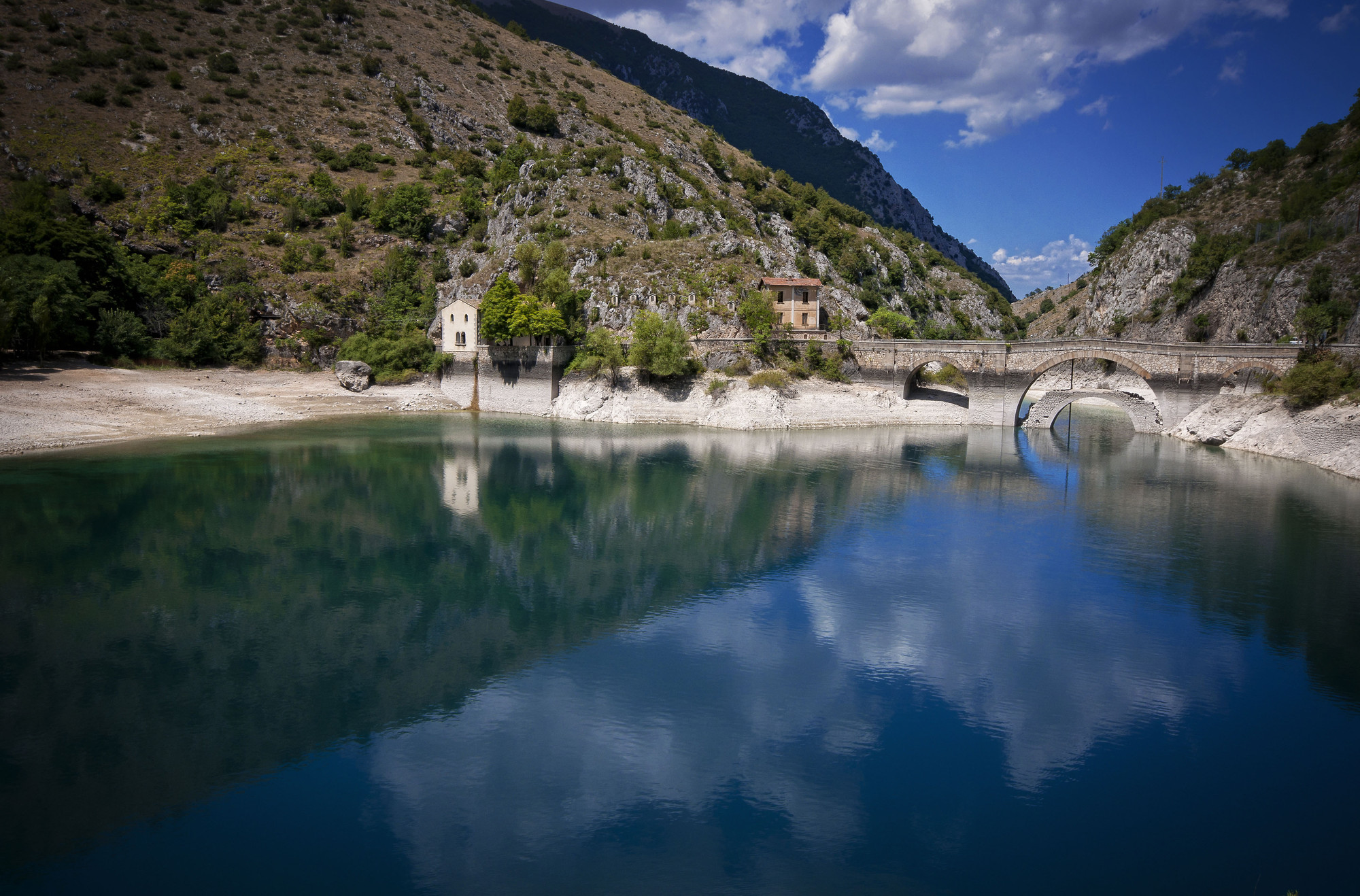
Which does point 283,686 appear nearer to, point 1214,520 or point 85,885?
point 85,885

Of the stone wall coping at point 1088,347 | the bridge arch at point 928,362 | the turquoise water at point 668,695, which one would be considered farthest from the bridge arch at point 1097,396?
the turquoise water at point 668,695

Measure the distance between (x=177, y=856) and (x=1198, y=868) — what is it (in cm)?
1570

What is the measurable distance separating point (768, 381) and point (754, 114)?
145790 millimetres

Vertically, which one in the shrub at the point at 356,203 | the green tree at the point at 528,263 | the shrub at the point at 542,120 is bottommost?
the green tree at the point at 528,263

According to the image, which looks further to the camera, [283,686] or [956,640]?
[956,640]

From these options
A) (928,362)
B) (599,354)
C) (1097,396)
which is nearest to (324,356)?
(599,354)

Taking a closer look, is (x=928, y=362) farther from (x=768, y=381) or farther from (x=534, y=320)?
(x=534, y=320)

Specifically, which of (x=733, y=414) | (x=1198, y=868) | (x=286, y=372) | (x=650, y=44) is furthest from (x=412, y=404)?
(x=650, y=44)

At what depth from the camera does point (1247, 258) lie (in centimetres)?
7006

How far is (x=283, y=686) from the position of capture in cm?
1703

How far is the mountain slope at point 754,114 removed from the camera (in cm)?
16362

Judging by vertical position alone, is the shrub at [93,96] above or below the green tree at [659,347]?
above

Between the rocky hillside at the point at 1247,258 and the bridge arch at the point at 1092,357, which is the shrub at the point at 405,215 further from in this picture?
the rocky hillside at the point at 1247,258

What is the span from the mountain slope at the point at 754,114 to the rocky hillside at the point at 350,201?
4951cm
